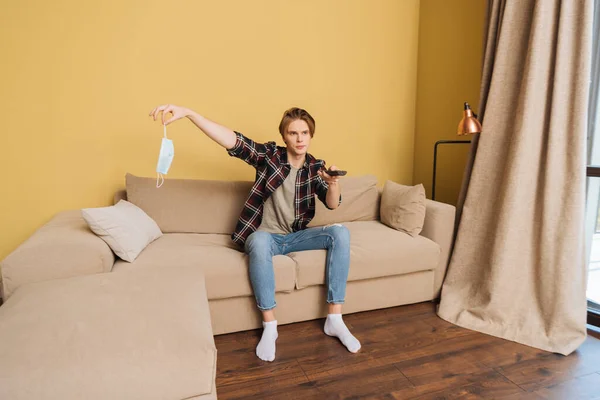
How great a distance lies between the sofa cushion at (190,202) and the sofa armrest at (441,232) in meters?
1.13

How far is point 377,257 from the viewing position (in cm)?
208

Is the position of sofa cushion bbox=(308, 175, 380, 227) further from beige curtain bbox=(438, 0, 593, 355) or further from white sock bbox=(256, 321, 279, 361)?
white sock bbox=(256, 321, 279, 361)

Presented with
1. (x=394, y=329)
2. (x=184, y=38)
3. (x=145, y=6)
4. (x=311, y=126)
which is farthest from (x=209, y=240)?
(x=145, y=6)

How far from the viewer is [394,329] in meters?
2.00

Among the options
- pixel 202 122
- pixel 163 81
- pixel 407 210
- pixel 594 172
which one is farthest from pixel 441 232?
pixel 163 81

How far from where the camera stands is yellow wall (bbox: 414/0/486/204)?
267 cm

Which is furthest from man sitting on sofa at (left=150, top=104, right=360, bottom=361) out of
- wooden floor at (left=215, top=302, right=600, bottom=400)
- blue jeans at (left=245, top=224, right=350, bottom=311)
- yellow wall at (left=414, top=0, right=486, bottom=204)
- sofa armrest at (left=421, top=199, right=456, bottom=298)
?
→ yellow wall at (left=414, top=0, right=486, bottom=204)

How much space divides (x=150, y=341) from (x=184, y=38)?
2.00 meters

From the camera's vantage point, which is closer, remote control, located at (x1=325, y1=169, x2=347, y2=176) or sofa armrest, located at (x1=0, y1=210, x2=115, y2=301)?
sofa armrest, located at (x1=0, y1=210, x2=115, y2=301)

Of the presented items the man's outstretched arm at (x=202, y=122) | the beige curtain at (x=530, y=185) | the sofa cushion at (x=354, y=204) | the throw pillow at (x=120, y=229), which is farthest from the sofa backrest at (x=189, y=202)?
the beige curtain at (x=530, y=185)

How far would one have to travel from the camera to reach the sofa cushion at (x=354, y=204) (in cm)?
255

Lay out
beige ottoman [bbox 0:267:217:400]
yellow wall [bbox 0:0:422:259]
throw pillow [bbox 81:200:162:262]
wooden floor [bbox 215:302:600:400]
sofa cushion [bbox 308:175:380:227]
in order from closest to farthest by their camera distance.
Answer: beige ottoman [bbox 0:267:217:400] < wooden floor [bbox 215:302:600:400] < throw pillow [bbox 81:200:162:262] < yellow wall [bbox 0:0:422:259] < sofa cushion [bbox 308:175:380:227]

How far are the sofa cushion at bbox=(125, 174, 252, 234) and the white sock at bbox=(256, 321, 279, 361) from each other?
73 cm

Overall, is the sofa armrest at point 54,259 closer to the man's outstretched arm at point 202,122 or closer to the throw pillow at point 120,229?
the throw pillow at point 120,229
